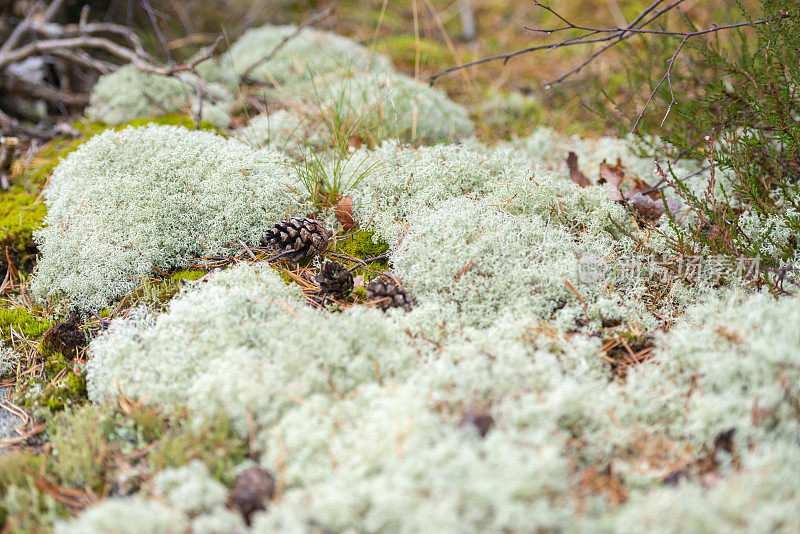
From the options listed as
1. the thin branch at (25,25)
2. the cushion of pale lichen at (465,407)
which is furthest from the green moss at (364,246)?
the thin branch at (25,25)

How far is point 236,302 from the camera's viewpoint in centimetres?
231

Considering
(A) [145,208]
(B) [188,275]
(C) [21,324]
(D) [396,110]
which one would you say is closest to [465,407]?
(B) [188,275]

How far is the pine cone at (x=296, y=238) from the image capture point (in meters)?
2.81

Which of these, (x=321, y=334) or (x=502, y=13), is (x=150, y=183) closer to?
(x=321, y=334)

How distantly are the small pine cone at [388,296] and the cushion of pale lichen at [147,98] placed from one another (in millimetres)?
2631

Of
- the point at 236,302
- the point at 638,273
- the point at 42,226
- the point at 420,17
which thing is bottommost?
the point at 42,226

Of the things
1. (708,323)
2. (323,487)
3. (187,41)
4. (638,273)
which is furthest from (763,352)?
(187,41)

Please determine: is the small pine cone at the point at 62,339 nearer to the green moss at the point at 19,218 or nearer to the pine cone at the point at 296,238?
the green moss at the point at 19,218

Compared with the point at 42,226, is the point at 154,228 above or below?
above

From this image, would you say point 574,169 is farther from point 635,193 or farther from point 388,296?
point 388,296

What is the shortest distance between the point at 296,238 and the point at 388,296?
713 mm

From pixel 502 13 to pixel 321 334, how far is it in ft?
24.1

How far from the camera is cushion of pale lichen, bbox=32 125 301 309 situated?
2791mm

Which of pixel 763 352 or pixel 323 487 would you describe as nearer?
pixel 323 487
